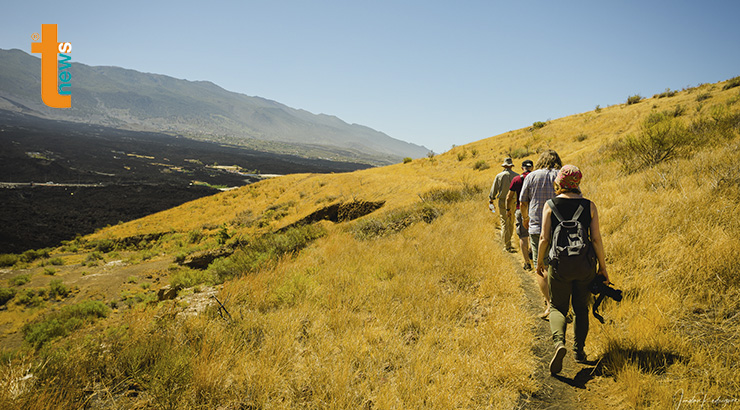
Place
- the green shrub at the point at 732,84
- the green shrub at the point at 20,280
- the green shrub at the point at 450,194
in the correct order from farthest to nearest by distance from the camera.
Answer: the green shrub at the point at 732,84 → the green shrub at the point at 20,280 → the green shrub at the point at 450,194

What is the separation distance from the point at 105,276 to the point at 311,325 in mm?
17335

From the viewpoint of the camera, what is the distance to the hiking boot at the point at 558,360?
269 cm

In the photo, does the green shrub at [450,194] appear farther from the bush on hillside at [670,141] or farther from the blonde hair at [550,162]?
the blonde hair at [550,162]

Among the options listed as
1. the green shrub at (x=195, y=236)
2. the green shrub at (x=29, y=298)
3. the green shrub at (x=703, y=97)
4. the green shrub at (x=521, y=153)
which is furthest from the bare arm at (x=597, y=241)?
the green shrub at (x=703, y=97)

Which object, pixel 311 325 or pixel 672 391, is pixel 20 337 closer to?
pixel 311 325

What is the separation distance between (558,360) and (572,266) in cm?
92

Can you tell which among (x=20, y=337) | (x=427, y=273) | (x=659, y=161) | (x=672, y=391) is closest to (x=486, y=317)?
(x=427, y=273)

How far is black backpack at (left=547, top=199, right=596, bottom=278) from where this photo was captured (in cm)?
266

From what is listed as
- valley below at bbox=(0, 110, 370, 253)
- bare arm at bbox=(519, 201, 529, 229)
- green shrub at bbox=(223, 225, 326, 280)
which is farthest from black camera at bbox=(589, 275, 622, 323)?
valley below at bbox=(0, 110, 370, 253)

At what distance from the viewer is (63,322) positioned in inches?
383

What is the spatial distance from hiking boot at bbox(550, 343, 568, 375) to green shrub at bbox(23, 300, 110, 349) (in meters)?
12.0

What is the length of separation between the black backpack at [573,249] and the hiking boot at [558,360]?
710mm

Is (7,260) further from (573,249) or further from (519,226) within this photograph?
(573,249)
